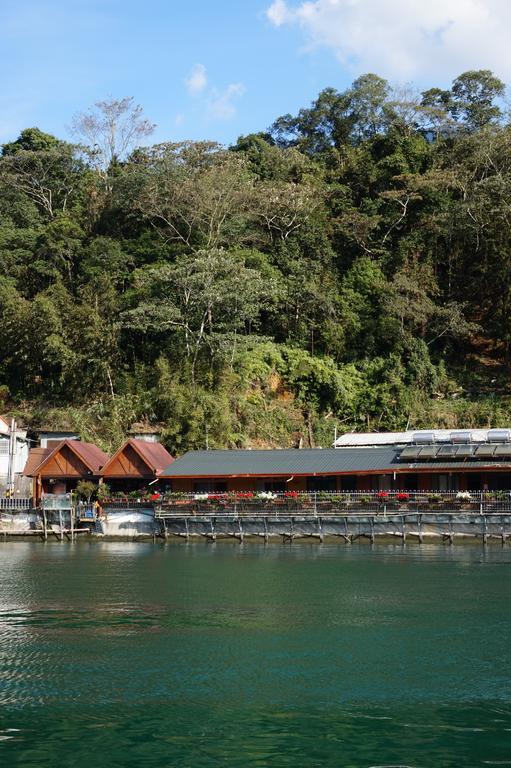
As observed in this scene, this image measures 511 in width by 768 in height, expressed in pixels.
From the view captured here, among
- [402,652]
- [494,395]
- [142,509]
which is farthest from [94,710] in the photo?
[494,395]

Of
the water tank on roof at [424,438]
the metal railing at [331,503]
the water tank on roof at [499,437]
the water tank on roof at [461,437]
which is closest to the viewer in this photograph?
the metal railing at [331,503]

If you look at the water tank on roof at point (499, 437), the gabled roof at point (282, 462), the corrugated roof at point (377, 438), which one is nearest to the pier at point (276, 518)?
the gabled roof at point (282, 462)

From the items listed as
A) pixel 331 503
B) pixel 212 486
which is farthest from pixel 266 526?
pixel 212 486

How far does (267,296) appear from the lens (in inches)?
2539

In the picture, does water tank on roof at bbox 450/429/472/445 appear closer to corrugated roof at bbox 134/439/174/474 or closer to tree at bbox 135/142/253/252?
corrugated roof at bbox 134/439/174/474

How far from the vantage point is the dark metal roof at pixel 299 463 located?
52041mm

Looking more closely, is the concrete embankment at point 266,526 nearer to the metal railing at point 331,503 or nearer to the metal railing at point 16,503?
the metal railing at point 331,503

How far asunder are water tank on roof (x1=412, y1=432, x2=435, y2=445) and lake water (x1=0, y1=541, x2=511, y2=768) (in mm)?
14855

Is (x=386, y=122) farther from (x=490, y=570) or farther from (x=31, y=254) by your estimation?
(x=490, y=570)

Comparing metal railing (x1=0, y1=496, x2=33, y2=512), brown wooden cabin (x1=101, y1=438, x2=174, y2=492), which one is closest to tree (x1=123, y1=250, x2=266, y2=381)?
brown wooden cabin (x1=101, y1=438, x2=174, y2=492)

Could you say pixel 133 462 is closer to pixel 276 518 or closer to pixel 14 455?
pixel 14 455

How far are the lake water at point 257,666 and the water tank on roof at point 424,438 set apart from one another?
48.7 ft

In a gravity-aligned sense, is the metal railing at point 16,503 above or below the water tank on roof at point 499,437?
below

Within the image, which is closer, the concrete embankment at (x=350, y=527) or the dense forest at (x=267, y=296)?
the concrete embankment at (x=350, y=527)
